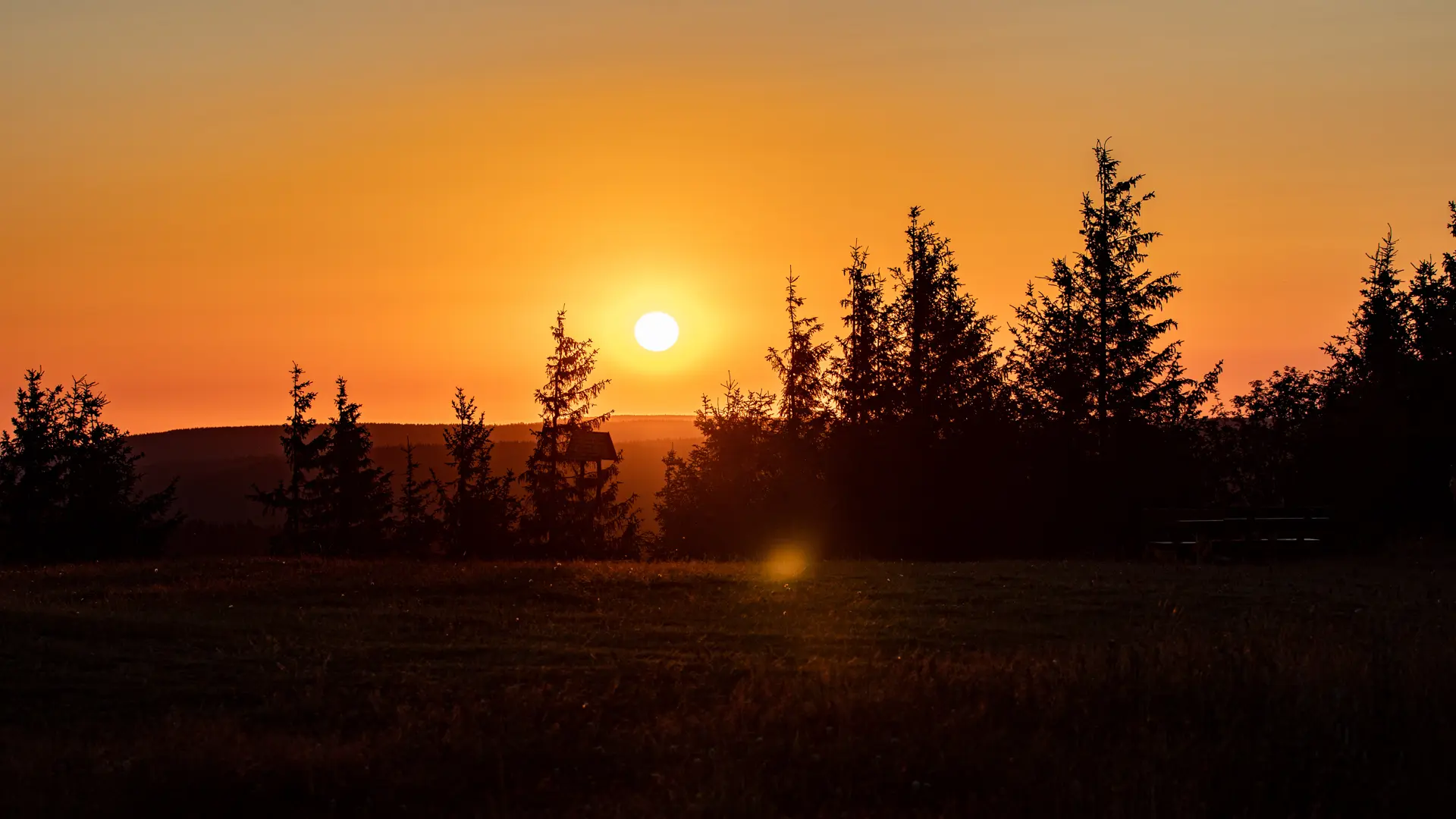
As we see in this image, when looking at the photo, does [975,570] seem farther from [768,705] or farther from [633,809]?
[633,809]

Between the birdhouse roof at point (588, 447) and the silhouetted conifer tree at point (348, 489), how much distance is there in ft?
42.7

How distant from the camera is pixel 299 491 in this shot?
Answer: 224 feet

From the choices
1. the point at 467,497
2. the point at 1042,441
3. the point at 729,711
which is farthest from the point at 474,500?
the point at 729,711

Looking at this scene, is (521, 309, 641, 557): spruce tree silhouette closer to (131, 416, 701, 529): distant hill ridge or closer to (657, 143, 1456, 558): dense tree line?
(657, 143, 1456, 558): dense tree line

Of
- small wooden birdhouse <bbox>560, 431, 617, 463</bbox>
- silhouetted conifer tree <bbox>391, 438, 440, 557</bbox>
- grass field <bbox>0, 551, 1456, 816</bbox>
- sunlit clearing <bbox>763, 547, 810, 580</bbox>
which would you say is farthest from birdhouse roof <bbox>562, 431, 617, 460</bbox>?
grass field <bbox>0, 551, 1456, 816</bbox>

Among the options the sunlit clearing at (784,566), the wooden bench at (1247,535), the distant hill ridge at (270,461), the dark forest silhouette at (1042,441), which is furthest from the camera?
the distant hill ridge at (270,461)

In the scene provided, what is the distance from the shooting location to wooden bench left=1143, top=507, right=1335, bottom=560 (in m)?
30.4

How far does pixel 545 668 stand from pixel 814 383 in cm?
4528

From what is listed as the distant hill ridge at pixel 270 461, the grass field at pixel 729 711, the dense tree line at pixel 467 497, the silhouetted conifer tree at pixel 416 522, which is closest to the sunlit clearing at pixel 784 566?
the grass field at pixel 729 711

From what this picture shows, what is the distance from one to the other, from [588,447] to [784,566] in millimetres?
33812

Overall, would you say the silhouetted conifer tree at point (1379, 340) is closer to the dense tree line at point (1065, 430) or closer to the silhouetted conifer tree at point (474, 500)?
the dense tree line at point (1065, 430)

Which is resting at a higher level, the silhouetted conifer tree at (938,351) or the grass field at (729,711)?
the silhouetted conifer tree at (938,351)

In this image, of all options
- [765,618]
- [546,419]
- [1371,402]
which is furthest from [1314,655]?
[546,419]

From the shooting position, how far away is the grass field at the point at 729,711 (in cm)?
980
